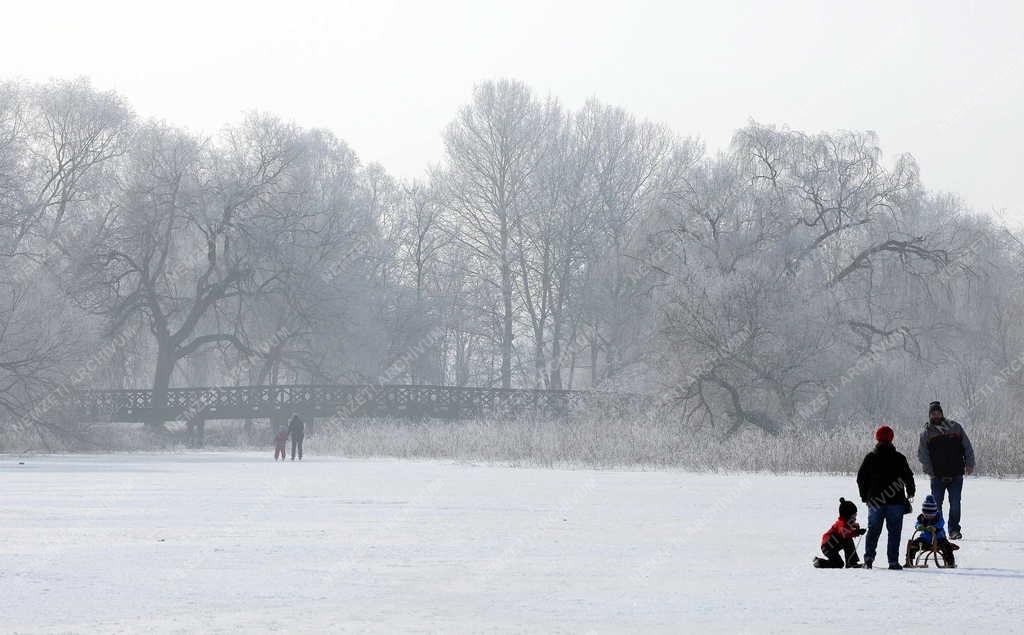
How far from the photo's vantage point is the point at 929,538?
12805 mm

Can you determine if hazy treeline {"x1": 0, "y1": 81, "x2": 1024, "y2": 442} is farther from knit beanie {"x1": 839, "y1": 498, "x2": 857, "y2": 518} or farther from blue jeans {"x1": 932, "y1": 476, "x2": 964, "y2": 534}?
knit beanie {"x1": 839, "y1": 498, "x2": 857, "y2": 518}

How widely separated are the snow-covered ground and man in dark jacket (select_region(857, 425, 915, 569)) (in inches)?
17.3

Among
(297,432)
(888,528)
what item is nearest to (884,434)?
(888,528)

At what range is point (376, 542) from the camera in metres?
14.3

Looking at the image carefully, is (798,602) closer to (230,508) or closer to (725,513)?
(725,513)

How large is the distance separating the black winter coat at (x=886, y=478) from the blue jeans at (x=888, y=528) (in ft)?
0.21

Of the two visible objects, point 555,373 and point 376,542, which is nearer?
point 376,542

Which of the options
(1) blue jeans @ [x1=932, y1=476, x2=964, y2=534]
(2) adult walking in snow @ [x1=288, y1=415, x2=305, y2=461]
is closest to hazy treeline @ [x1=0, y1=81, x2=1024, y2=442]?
(2) adult walking in snow @ [x1=288, y1=415, x2=305, y2=461]

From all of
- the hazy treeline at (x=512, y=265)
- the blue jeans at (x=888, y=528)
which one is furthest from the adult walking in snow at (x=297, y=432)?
the blue jeans at (x=888, y=528)

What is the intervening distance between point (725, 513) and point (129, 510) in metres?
7.30

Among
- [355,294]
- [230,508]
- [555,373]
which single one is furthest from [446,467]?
[555,373]

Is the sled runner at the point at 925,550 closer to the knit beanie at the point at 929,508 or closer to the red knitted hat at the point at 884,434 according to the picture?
the knit beanie at the point at 929,508

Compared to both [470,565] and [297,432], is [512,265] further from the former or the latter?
[470,565]

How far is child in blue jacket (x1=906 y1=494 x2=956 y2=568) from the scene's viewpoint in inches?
501
